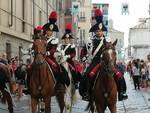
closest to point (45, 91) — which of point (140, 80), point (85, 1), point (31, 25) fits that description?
point (140, 80)

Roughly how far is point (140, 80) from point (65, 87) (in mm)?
20442

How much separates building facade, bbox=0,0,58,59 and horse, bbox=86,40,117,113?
17026 mm

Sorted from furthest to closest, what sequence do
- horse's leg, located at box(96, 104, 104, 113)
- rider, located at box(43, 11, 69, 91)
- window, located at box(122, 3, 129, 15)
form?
window, located at box(122, 3, 129, 15) < rider, located at box(43, 11, 69, 91) < horse's leg, located at box(96, 104, 104, 113)

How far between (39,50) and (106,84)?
189 cm

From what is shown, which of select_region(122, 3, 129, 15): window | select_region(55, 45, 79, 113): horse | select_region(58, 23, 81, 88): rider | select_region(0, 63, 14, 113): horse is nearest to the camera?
select_region(55, 45, 79, 113): horse

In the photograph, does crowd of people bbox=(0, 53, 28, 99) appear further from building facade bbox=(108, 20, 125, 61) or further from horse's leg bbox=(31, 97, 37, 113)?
building facade bbox=(108, 20, 125, 61)

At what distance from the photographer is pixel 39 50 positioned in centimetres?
1359

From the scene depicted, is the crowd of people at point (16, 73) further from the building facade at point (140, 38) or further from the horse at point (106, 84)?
the building facade at point (140, 38)

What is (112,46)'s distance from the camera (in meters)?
12.9

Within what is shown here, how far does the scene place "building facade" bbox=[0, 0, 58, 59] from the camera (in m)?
31.1

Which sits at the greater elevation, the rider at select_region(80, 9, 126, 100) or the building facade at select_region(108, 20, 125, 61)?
the building facade at select_region(108, 20, 125, 61)

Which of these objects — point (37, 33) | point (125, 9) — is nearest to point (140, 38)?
point (125, 9)

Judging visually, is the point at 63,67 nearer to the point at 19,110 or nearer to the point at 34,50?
the point at 34,50

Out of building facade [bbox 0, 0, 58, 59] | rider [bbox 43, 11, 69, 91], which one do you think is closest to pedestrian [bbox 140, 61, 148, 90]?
building facade [bbox 0, 0, 58, 59]
